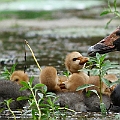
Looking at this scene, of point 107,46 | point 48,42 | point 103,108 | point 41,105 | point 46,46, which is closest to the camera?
point 41,105

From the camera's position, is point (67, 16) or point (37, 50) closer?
point (37, 50)

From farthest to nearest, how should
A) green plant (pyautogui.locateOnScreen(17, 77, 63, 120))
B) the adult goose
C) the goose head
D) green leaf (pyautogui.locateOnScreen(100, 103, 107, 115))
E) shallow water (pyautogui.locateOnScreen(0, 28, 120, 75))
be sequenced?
shallow water (pyautogui.locateOnScreen(0, 28, 120, 75)), the goose head, the adult goose, green leaf (pyautogui.locateOnScreen(100, 103, 107, 115)), green plant (pyautogui.locateOnScreen(17, 77, 63, 120))

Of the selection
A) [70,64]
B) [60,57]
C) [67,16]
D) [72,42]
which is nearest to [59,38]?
[72,42]

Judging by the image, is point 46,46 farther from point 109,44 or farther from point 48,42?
point 109,44

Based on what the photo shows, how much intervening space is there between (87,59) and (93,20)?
10.3 meters

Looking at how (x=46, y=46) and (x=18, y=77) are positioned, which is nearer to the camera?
(x=18, y=77)

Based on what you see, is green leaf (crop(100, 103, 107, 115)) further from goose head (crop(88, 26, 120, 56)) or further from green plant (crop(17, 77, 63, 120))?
goose head (crop(88, 26, 120, 56))

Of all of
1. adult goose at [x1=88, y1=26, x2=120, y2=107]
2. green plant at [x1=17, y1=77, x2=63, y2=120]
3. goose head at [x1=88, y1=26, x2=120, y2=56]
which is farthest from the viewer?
goose head at [x1=88, y1=26, x2=120, y2=56]

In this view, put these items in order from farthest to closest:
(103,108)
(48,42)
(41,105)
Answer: (48,42) < (103,108) < (41,105)

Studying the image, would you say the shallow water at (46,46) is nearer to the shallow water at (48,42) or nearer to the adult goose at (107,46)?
the shallow water at (48,42)

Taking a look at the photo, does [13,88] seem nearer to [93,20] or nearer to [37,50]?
[37,50]

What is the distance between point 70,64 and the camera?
24.1 feet

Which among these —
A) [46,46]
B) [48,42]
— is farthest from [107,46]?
[48,42]

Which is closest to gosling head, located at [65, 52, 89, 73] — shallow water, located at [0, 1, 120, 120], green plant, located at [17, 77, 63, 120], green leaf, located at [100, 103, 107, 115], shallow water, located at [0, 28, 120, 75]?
green plant, located at [17, 77, 63, 120]
